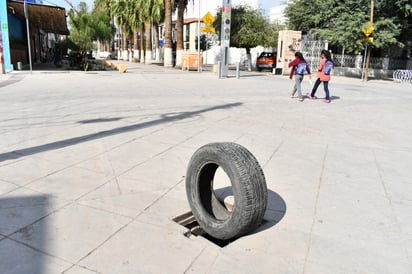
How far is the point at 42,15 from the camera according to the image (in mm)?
24797

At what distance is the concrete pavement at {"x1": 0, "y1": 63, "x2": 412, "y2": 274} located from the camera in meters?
2.91

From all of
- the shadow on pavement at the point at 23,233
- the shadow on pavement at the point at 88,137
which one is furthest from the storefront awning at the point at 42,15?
the shadow on pavement at the point at 23,233

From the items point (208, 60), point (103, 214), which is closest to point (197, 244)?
point (103, 214)

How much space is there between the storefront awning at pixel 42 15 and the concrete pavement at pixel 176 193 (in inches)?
667

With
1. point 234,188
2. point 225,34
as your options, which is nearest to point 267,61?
point 225,34

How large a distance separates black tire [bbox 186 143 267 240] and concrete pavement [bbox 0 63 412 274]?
185 mm

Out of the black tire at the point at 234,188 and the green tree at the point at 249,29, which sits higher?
the green tree at the point at 249,29

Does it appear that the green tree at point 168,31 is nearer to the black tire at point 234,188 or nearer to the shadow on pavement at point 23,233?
the shadow on pavement at point 23,233

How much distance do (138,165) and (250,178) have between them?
2.44m

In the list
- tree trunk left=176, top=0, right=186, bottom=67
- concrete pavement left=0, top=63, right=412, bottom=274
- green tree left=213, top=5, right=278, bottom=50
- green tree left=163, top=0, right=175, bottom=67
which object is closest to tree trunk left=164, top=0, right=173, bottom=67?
green tree left=163, top=0, right=175, bottom=67

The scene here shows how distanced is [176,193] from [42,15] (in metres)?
25.1

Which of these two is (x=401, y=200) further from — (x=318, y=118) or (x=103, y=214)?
(x=318, y=118)

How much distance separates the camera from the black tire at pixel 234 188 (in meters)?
3.01

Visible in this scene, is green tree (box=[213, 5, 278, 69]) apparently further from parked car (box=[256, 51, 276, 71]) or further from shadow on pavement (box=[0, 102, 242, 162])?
shadow on pavement (box=[0, 102, 242, 162])
